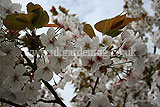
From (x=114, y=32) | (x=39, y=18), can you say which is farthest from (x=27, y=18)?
(x=114, y=32)

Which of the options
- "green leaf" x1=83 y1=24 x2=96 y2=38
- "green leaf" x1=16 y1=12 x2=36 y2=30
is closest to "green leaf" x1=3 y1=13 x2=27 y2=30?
"green leaf" x1=16 y1=12 x2=36 y2=30

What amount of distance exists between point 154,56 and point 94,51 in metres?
4.54

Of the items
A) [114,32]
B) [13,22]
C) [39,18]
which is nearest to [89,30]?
[114,32]

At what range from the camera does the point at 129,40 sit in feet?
2.80

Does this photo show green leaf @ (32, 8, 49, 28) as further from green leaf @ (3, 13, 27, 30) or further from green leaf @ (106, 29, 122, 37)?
green leaf @ (106, 29, 122, 37)

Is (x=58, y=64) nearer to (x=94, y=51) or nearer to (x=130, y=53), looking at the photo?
(x=94, y=51)

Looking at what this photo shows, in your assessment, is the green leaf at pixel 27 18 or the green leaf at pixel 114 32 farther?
the green leaf at pixel 114 32

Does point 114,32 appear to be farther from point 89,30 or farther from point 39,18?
point 39,18

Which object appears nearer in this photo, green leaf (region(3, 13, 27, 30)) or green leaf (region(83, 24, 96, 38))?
green leaf (region(3, 13, 27, 30))

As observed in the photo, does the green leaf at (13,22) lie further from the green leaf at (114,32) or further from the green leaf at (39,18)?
the green leaf at (114,32)

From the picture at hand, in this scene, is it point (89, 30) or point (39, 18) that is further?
point (89, 30)

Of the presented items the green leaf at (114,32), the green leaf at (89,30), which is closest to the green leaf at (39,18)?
the green leaf at (89,30)

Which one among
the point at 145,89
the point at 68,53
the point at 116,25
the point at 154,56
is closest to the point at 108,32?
the point at 116,25

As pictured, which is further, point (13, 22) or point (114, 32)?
point (114, 32)
